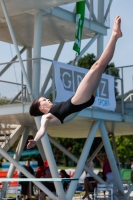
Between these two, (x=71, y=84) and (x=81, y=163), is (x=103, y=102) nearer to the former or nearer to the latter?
(x=71, y=84)

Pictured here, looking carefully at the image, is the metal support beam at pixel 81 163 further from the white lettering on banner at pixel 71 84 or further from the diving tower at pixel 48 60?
the white lettering on banner at pixel 71 84

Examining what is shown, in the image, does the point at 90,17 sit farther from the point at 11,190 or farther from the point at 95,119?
the point at 11,190

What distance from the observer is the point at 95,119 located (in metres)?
19.0

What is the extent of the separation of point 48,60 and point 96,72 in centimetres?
994

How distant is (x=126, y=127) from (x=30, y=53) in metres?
4.76

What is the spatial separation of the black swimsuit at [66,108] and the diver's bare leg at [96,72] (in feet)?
0.25

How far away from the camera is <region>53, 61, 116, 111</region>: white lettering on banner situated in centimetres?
1669

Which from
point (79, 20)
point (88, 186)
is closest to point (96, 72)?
point (79, 20)

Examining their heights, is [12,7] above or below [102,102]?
above

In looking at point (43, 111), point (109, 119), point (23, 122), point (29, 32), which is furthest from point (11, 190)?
point (43, 111)

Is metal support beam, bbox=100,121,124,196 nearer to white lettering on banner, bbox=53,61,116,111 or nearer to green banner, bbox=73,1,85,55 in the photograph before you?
white lettering on banner, bbox=53,61,116,111

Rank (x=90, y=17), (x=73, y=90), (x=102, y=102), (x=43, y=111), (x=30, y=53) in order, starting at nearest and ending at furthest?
(x=43, y=111)
(x=73, y=90)
(x=102, y=102)
(x=90, y=17)
(x=30, y=53)

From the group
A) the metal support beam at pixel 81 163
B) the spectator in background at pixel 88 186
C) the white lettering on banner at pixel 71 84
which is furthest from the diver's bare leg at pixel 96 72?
the spectator in background at pixel 88 186

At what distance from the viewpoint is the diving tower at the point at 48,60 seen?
55.4 ft
